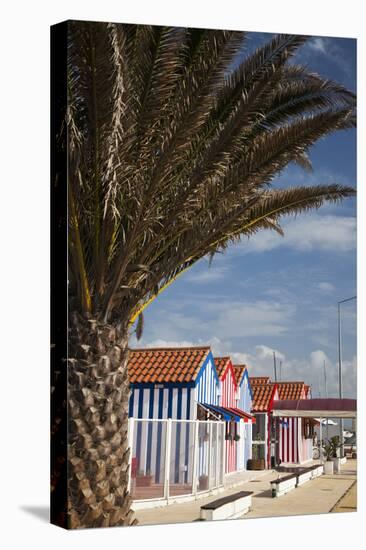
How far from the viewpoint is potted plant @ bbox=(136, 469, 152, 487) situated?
1231cm

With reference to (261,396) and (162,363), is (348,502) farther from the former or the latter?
(162,363)

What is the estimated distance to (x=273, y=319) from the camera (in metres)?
13.1

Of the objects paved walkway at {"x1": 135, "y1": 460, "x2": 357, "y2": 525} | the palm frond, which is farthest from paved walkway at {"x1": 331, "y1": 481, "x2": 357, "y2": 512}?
the palm frond

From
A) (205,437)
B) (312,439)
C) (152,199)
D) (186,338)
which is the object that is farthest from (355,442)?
(152,199)

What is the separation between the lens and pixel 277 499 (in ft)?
43.0

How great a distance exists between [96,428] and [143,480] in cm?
123

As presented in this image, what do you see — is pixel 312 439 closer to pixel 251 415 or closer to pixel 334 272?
pixel 251 415

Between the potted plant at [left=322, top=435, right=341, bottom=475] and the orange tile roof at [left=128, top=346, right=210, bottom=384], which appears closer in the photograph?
the orange tile roof at [left=128, top=346, right=210, bottom=384]

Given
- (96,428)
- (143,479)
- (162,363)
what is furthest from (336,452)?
(96,428)

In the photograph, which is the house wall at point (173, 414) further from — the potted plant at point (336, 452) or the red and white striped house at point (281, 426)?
the potted plant at point (336, 452)

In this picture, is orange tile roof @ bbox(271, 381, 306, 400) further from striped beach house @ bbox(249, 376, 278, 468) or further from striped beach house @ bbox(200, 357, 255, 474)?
striped beach house @ bbox(200, 357, 255, 474)

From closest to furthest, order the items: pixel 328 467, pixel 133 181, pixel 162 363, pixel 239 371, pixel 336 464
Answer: pixel 133 181 → pixel 162 363 → pixel 239 371 → pixel 328 467 → pixel 336 464

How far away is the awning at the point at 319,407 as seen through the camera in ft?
45.3

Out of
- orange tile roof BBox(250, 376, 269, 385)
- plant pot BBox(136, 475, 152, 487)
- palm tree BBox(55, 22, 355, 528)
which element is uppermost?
palm tree BBox(55, 22, 355, 528)
